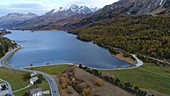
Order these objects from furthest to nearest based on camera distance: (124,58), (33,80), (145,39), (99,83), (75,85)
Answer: (145,39) < (124,58) < (33,80) < (99,83) < (75,85)

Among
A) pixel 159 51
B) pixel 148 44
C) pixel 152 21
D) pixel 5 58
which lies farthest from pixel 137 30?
pixel 5 58

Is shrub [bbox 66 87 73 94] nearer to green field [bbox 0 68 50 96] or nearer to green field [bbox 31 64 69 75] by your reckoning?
green field [bbox 0 68 50 96]

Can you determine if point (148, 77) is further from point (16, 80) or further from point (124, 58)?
point (16, 80)

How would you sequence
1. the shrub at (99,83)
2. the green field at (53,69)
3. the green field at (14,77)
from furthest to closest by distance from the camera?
the green field at (53,69), the green field at (14,77), the shrub at (99,83)

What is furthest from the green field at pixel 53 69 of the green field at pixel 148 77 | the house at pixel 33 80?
the green field at pixel 148 77

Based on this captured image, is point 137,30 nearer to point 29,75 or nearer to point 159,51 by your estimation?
point 159,51

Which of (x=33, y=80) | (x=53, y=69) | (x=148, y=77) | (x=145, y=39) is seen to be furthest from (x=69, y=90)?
(x=145, y=39)

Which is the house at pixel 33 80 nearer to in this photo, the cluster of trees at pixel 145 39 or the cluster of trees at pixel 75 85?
the cluster of trees at pixel 75 85

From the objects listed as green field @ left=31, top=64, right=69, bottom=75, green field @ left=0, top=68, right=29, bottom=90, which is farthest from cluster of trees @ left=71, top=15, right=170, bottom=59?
green field @ left=0, top=68, right=29, bottom=90
